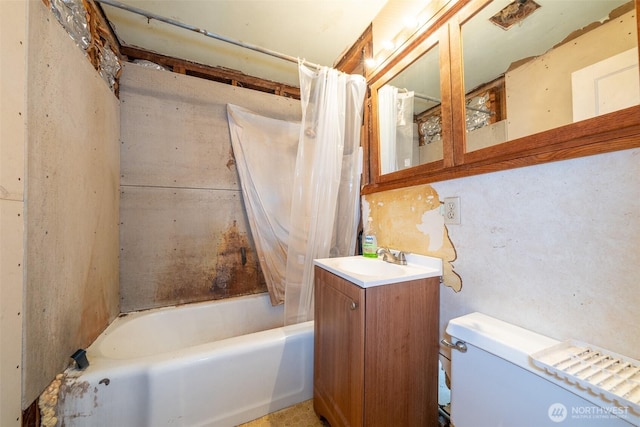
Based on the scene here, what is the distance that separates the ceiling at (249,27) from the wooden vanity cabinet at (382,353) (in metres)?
1.62

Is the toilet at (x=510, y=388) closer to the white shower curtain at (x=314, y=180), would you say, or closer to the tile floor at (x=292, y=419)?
the tile floor at (x=292, y=419)

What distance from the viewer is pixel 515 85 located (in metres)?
0.91

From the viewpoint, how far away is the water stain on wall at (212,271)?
1.75 metres

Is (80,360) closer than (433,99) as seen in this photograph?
Yes

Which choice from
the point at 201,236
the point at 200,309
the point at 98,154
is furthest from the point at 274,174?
the point at 200,309

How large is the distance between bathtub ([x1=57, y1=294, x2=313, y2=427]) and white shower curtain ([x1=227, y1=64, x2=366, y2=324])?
0.27 m

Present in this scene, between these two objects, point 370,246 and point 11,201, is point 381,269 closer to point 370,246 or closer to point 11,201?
point 370,246

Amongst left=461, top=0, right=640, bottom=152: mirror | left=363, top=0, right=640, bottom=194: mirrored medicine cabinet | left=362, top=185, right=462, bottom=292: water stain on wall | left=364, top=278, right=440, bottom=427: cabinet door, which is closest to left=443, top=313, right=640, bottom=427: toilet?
left=364, top=278, right=440, bottom=427: cabinet door

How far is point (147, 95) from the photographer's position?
1.71m

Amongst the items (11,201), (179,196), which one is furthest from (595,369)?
(179,196)

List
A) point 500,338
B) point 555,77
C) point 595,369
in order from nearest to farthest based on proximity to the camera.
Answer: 1. point 595,369
2. point 500,338
3. point 555,77

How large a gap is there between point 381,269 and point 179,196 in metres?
1.64

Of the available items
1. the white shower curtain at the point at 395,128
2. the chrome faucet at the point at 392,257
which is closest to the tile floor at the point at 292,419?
the chrome faucet at the point at 392,257

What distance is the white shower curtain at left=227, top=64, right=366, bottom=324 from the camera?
145 cm
